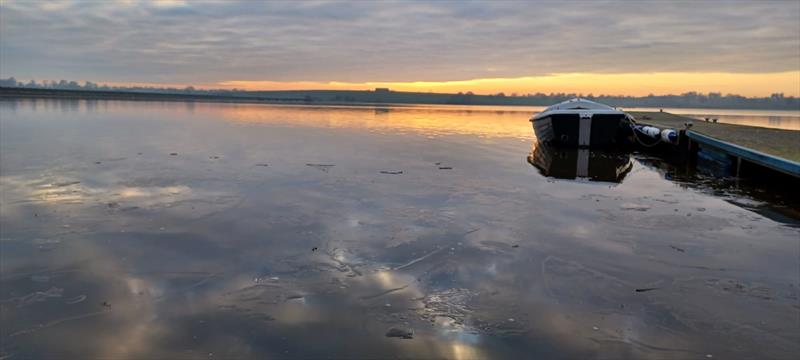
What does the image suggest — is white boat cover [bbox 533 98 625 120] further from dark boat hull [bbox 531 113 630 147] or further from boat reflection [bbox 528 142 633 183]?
boat reflection [bbox 528 142 633 183]

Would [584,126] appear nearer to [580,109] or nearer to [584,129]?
[584,129]

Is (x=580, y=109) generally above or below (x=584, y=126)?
above

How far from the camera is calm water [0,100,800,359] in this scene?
416 centimetres

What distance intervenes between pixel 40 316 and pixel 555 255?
5412 millimetres

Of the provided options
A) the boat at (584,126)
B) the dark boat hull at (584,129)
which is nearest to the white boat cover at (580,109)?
the boat at (584,126)

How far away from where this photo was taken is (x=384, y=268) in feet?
19.4

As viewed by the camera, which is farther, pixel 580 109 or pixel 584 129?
pixel 580 109

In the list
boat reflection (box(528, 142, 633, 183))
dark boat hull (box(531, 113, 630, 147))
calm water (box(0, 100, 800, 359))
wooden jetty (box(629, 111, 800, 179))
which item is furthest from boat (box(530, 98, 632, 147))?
calm water (box(0, 100, 800, 359))

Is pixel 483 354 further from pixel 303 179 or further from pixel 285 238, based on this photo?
pixel 303 179

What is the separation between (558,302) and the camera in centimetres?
500

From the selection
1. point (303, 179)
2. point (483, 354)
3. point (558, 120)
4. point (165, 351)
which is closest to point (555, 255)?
point (483, 354)

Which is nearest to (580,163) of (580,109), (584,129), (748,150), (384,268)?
(748,150)

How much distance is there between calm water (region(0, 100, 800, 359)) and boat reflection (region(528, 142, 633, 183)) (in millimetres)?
1805

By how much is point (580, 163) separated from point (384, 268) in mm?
12707
